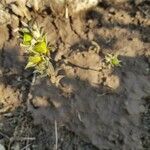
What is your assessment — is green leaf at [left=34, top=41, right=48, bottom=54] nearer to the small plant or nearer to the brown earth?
the brown earth

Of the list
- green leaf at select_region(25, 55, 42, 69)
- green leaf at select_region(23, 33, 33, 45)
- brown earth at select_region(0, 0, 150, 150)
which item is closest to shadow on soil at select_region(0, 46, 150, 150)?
brown earth at select_region(0, 0, 150, 150)

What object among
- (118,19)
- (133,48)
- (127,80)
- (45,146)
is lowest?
(45,146)

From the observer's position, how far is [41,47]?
2.38 m

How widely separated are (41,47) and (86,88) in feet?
1.15

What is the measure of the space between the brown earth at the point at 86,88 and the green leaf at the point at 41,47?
0.07m

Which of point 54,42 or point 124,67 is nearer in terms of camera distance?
point 124,67

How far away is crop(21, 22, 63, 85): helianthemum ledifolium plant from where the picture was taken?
2357 mm

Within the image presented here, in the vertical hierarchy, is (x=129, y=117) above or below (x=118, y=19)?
below

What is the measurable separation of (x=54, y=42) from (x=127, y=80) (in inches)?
19.6

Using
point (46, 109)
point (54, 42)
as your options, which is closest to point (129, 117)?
point (46, 109)

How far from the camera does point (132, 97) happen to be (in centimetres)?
222

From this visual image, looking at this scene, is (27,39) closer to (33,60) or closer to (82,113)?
(33,60)

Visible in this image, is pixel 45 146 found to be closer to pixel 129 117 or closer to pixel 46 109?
pixel 46 109

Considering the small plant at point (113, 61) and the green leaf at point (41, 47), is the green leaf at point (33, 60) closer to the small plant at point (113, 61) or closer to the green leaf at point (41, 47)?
the green leaf at point (41, 47)
